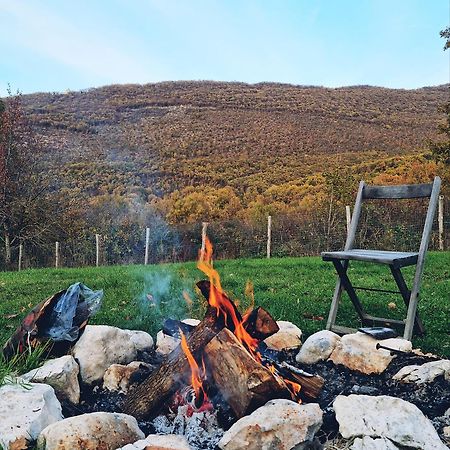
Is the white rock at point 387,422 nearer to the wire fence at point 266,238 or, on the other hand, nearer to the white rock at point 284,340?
the white rock at point 284,340

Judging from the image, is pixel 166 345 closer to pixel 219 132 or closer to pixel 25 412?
pixel 25 412

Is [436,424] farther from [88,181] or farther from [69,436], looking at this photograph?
[88,181]

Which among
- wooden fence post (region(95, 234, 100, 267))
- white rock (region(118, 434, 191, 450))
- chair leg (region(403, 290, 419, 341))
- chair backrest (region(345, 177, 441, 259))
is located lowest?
wooden fence post (region(95, 234, 100, 267))

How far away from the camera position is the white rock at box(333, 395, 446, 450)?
7.66 feet

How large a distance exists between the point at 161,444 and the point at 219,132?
122 feet

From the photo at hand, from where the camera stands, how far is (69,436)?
237 centimetres

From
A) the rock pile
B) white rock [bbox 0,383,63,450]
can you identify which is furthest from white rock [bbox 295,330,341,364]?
A: white rock [bbox 0,383,63,450]

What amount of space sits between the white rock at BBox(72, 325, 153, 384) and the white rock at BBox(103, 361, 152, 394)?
84 mm

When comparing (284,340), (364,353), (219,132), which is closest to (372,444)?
(364,353)

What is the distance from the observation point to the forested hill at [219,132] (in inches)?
1194

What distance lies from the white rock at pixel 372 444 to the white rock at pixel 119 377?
1529 millimetres

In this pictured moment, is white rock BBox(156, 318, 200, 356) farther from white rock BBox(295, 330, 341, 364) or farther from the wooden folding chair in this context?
the wooden folding chair

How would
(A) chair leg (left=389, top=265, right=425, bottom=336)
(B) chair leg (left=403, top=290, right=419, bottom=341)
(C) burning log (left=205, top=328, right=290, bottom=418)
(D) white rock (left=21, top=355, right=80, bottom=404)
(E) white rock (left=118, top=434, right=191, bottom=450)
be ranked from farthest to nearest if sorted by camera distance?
(A) chair leg (left=389, top=265, right=425, bottom=336)
(B) chair leg (left=403, top=290, right=419, bottom=341)
(D) white rock (left=21, top=355, right=80, bottom=404)
(C) burning log (left=205, top=328, right=290, bottom=418)
(E) white rock (left=118, top=434, right=191, bottom=450)

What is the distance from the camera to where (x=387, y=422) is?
2.41 m
